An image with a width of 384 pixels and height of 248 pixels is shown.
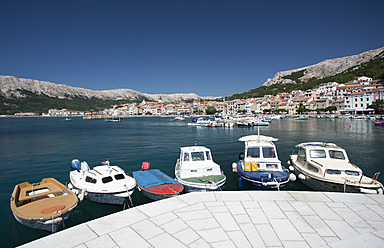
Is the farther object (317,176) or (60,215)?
(317,176)

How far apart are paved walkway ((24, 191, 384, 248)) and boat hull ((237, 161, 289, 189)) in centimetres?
352

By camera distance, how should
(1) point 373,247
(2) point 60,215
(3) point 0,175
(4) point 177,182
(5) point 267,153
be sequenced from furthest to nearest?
(3) point 0,175
(5) point 267,153
(4) point 177,182
(2) point 60,215
(1) point 373,247


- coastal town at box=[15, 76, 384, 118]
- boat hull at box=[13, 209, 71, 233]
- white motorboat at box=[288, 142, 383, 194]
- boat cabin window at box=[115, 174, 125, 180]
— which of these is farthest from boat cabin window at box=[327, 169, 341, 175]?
coastal town at box=[15, 76, 384, 118]

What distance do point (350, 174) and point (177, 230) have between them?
978 centimetres

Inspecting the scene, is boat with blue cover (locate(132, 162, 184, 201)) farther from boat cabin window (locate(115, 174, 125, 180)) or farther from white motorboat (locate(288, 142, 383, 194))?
white motorboat (locate(288, 142, 383, 194))

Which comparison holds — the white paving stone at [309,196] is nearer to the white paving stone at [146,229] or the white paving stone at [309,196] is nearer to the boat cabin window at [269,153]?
the white paving stone at [146,229]

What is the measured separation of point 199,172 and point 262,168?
143 inches

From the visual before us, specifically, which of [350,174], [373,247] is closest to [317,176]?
[350,174]

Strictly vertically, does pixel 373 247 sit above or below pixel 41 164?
above

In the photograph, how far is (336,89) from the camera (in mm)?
116312

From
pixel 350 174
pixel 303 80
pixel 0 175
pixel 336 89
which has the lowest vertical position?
pixel 0 175

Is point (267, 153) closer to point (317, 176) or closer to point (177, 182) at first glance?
point (317, 176)

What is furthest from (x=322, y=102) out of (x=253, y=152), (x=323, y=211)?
(x=323, y=211)

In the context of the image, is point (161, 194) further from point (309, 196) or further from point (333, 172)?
point (333, 172)
